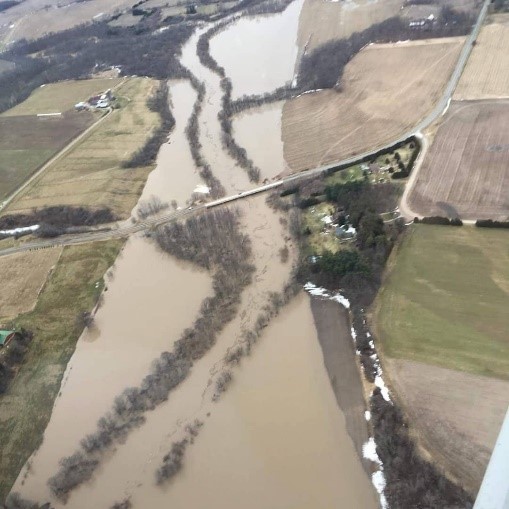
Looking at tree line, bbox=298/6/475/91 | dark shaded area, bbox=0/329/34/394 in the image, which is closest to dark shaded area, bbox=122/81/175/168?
tree line, bbox=298/6/475/91

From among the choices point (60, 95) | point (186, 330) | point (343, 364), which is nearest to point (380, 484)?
point (343, 364)

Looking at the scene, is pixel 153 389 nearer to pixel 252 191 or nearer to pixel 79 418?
pixel 79 418

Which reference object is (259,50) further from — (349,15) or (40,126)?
(40,126)

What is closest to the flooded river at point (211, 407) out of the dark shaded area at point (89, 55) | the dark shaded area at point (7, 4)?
the dark shaded area at point (89, 55)

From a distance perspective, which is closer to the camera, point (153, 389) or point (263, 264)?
point (153, 389)

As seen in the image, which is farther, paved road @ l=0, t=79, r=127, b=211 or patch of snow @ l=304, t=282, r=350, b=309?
paved road @ l=0, t=79, r=127, b=211

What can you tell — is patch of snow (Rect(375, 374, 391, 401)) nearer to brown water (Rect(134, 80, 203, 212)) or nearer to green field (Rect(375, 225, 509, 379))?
green field (Rect(375, 225, 509, 379))

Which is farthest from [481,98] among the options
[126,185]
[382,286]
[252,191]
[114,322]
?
[114,322]
